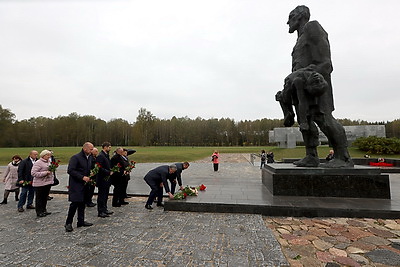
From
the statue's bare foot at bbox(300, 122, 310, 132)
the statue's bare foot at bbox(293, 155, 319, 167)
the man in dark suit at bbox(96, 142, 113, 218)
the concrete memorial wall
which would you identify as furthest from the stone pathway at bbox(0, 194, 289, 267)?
the concrete memorial wall

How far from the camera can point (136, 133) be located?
6125 cm

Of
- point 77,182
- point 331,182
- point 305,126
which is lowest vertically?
point 331,182

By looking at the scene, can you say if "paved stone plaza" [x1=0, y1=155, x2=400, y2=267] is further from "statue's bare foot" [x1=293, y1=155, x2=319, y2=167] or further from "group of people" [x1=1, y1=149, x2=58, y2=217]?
"statue's bare foot" [x1=293, y1=155, x2=319, y2=167]

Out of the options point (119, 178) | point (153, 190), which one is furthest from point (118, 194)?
point (153, 190)

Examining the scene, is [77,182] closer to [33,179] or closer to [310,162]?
[33,179]

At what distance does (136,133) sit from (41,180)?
58.0 meters

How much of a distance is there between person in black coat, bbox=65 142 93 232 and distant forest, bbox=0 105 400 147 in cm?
5849

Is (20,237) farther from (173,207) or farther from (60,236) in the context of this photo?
(173,207)

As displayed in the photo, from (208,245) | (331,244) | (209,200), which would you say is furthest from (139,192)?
(331,244)

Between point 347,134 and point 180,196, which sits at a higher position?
point 347,134

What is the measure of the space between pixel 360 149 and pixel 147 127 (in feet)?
159

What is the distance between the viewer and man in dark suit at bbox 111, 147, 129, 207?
619 cm

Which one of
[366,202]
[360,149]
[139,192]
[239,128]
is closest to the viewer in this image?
[366,202]

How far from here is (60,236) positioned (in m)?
3.95
